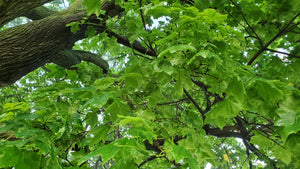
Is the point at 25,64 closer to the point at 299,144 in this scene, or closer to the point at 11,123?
the point at 11,123

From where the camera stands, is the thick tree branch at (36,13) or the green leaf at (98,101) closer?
the green leaf at (98,101)

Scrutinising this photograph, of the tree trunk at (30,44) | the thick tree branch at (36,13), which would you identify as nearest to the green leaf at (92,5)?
the tree trunk at (30,44)

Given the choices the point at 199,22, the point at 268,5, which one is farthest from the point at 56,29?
the point at 268,5

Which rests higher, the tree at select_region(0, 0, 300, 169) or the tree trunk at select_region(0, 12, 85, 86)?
the tree trunk at select_region(0, 12, 85, 86)

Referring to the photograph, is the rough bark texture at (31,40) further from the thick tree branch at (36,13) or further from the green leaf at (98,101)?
the green leaf at (98,101)

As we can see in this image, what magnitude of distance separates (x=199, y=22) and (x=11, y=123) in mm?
1180

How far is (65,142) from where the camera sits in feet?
4.46

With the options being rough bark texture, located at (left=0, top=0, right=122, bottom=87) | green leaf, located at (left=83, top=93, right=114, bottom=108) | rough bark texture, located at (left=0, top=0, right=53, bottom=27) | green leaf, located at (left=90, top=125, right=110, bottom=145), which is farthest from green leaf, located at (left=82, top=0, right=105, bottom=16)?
rough bark texture, located at (left=0, top=0, right=53, bottom=27)

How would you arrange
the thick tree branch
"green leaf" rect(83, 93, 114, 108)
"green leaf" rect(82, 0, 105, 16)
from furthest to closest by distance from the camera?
the thick tree branch < "green leaf" rect(82, 0, 105, 16) < "green leaf" rect(83, 93, 114, 108)

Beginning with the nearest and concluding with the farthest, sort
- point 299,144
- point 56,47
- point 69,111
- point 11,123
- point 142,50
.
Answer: point 11,123 → point 299,144 → point 69,111 → point 56,47 → point 142,50

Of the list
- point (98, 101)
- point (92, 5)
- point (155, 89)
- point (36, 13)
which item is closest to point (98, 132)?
point (98, 101)

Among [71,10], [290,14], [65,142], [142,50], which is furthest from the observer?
[142,50]

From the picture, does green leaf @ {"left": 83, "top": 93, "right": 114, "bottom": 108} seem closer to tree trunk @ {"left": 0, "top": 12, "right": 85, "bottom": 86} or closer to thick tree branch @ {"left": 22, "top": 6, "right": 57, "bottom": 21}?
tree trunk @ {"left": 0, "top": 12, "right": 85, "bottom": 86}

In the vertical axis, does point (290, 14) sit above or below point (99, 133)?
above
